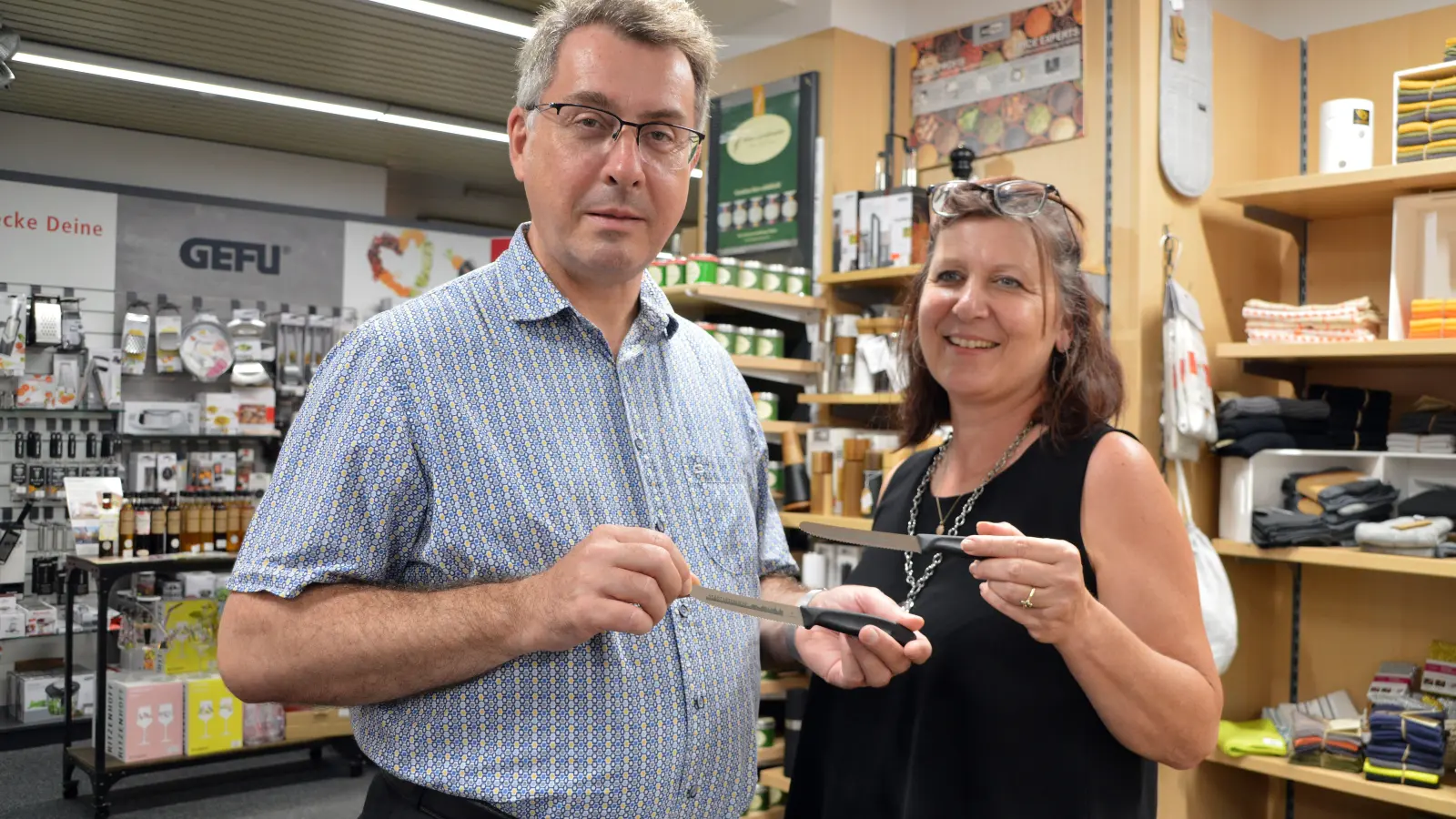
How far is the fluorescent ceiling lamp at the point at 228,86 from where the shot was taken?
25.5ft

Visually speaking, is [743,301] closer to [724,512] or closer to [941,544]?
[724,512]

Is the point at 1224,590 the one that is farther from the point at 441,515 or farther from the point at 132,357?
the point at 132,357

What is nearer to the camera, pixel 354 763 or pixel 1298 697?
pixel 1298 697

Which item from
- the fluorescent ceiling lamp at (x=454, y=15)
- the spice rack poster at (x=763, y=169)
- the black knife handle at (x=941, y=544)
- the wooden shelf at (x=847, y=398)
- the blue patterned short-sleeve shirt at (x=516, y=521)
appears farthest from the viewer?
the fluorescent ceiling lamp at (x=454, y=15)

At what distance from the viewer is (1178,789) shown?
418 cm

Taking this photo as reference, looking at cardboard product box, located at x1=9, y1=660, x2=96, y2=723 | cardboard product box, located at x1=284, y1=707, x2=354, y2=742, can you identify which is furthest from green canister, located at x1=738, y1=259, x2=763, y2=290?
cardboard product box, located at x1=9, y1=660, x2=96, y2=723

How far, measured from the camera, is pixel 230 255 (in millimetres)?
9102

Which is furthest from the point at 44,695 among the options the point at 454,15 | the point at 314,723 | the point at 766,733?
the point at 766,733

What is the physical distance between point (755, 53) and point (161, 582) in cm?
508

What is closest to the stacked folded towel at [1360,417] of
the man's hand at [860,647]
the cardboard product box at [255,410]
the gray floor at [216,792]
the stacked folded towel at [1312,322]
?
the stacked folded towel at [1312,322]

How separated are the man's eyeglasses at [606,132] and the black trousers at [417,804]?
0.88m

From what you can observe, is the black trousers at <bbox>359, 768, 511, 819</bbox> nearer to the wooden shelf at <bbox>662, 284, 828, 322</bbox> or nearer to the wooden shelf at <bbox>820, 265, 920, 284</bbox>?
the wooden shelf at <bbox>662, 284, 828, 322</bbox>

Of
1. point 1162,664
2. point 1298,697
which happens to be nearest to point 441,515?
point 1162,664

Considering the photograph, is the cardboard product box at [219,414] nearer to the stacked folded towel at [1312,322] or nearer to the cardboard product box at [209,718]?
the cardboard product box at [209,718]
